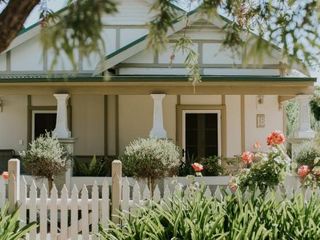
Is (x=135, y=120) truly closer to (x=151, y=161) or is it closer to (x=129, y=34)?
(x=129, y=34)

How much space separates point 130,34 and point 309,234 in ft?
39.8

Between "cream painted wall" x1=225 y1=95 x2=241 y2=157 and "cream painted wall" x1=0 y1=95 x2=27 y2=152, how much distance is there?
244 inches

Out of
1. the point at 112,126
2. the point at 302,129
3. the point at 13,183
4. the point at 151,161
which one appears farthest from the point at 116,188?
the point at 112,126

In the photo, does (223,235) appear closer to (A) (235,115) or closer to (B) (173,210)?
(B) (173,210)

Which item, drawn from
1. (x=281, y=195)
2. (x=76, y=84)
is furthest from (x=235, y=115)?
(x=281, y=195)

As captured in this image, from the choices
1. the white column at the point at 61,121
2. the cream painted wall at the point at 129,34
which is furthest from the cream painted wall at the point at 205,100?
the white column at the point at 61,121

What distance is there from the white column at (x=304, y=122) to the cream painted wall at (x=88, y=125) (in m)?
5.86

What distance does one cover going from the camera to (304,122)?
14.0 meters

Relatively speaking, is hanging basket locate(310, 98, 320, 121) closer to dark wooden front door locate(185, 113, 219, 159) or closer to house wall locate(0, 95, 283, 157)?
house wall locate(0, 95, 283, 157)

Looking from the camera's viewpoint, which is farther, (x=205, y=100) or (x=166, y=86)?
(x=205, y=100)

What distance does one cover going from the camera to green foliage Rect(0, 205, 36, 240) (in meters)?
5.73

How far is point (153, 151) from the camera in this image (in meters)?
11.8

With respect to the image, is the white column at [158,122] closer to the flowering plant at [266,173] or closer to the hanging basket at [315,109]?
the flowering plant at [266,173]

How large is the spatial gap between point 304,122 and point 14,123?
864cm
